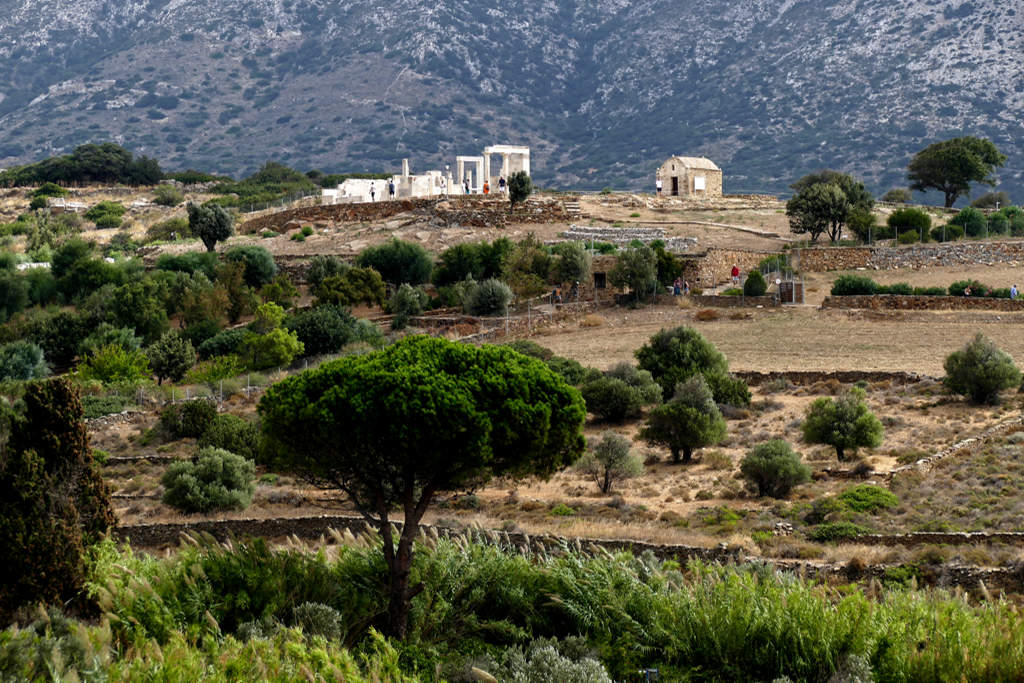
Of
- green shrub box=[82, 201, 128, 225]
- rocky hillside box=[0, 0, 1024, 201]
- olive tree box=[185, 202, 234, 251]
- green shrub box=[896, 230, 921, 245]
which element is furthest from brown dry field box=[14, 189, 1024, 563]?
rocky hillside box=[0, 0, 1024, 201]

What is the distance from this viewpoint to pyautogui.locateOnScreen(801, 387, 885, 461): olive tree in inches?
885

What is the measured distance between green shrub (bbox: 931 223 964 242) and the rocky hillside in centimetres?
5482

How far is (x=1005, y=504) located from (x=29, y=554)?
1430 centimetres

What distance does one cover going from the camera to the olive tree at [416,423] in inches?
461

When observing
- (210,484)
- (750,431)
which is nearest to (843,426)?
(750,431)

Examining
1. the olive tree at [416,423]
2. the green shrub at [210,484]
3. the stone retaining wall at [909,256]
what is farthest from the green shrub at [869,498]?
the stone retaining wall at [909,256]

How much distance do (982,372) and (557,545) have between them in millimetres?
15816

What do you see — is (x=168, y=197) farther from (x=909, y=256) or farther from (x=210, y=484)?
(x=210, y=484)

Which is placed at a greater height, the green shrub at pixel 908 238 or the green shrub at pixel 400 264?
the green shrub at pixel 908 238

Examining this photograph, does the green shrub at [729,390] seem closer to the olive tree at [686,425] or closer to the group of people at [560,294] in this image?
the olive tree at [686,425]

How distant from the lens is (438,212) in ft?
180

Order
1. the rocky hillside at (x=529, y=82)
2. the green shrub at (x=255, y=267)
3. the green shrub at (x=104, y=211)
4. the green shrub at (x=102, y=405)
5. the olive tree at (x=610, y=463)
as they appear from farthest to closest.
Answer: the rocky hillside at (x=529, y=82) → the green shrub at (x=104, y=211) → the green shrub at (x=255, y=267) → the green shrub at (x=102, y=405) → the olive tree at (x=610, y=463)

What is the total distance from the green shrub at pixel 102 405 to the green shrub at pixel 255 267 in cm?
1662

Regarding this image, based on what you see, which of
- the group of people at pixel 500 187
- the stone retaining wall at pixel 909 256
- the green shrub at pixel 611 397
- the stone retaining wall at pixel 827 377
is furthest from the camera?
the group of people at pixel 500 187
